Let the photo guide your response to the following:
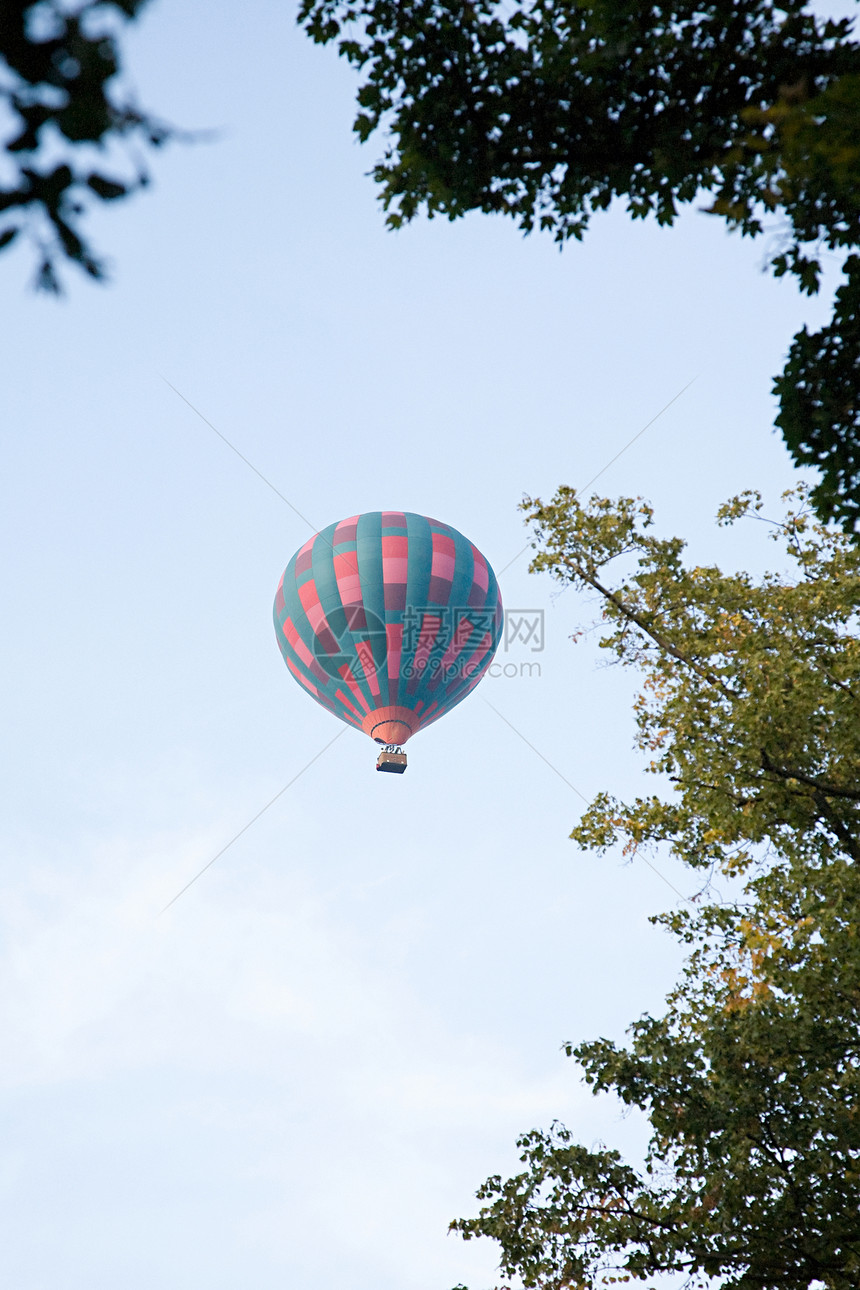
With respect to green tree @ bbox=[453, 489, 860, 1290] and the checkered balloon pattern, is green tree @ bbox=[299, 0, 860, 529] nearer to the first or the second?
green tree @ bbox=[453, 489, 860, 1290]

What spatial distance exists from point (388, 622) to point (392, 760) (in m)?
3.92

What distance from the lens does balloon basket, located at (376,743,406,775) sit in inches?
1179

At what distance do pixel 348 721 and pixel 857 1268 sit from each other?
22952 mm

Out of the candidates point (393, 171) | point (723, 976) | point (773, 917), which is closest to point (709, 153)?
point (393, 171)

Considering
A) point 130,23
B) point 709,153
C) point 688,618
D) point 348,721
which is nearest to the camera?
point 130,23

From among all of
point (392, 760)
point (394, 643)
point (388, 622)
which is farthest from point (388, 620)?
point (392, 760)

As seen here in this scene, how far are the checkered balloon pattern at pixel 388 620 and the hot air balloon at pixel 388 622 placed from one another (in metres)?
0.03

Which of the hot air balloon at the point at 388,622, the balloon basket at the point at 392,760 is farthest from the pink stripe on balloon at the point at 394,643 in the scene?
the balloon basket at the point at 392,760

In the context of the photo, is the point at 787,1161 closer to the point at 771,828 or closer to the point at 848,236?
the point at 771,828

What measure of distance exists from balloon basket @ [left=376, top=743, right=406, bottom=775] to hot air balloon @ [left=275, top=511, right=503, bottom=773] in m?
0.03

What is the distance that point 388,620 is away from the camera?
2952cm

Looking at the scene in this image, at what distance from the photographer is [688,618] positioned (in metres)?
14.0

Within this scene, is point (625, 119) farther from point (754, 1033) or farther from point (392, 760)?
point (392, 760)

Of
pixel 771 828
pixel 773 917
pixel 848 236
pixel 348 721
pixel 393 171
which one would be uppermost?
pixel 348 721
